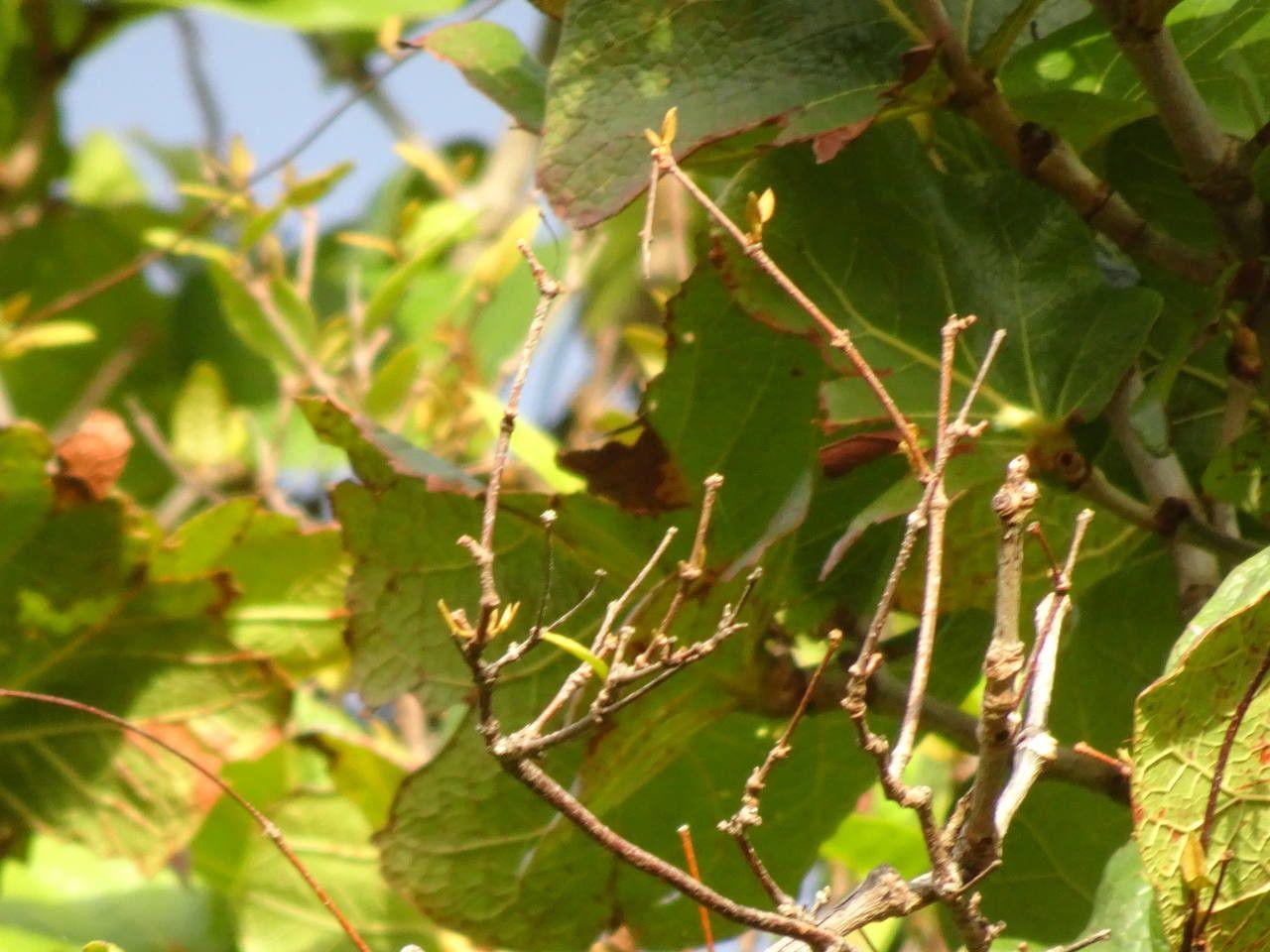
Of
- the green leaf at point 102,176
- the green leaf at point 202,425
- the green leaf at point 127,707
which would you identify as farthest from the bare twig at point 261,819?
the green leaf at point 102,176

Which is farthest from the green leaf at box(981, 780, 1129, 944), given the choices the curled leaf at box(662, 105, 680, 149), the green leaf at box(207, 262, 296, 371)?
the green leaf at box(207, 262, 296, 371)

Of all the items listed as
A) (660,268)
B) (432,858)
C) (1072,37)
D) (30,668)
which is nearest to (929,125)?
(1072,37)

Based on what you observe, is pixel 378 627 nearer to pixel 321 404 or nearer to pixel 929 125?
pixel 321 404

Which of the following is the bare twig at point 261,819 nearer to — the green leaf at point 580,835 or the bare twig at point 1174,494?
the green leaf at point 580,835

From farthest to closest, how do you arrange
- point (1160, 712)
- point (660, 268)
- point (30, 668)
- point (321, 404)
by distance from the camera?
1. point (660, 268)
2. point (30, 668)
3. point (321, 404)
4. point (1160, 712)

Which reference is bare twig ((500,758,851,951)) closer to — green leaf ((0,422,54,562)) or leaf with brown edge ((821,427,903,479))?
leaf with brown edge ((821,427,903,479))

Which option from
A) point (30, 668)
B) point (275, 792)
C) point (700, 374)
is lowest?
point (275, 792)
